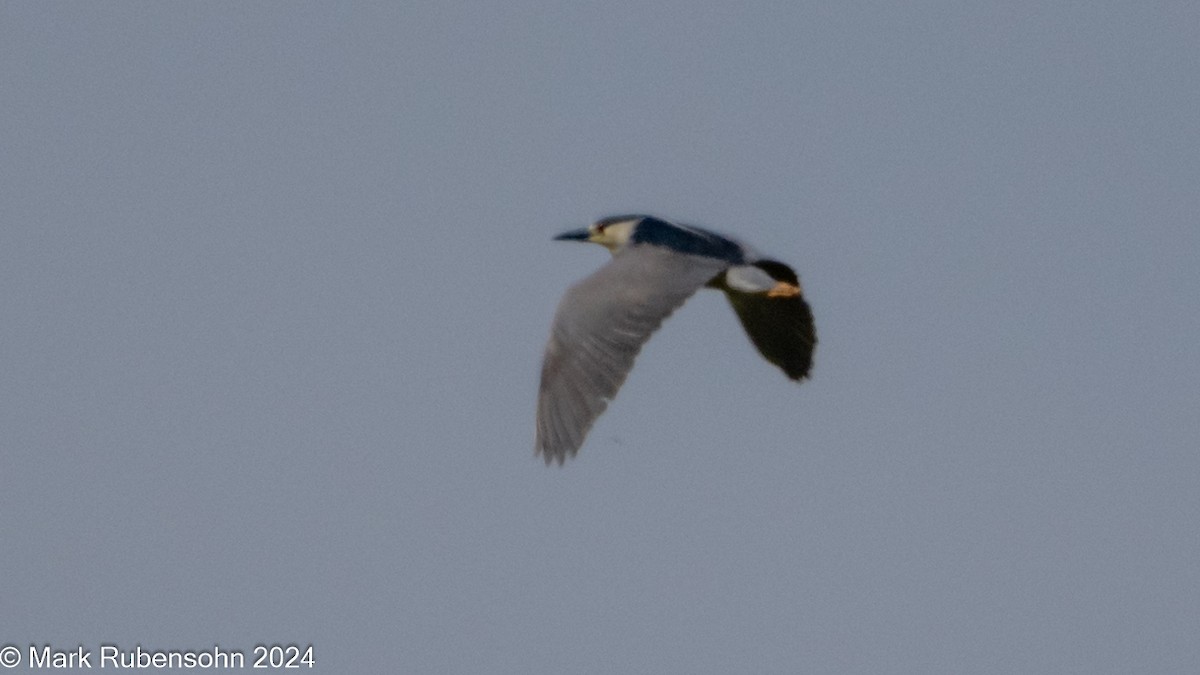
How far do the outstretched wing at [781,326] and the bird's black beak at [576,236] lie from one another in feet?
5.42

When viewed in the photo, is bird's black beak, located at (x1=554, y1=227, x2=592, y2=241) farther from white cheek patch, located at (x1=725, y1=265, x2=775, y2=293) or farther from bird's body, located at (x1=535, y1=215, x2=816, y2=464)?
white cheek patch, located at (x1=725, y1=265, x2=775, y2=293)

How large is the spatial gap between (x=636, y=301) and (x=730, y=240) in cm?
193

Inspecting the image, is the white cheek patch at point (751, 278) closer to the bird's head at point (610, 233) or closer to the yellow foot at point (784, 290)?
the yellow foot at point (784, 290)

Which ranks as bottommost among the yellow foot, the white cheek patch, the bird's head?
the yellow foot

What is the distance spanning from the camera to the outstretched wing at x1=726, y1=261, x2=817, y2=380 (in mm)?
12484

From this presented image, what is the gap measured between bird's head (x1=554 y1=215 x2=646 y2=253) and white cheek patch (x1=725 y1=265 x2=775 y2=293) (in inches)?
42.5

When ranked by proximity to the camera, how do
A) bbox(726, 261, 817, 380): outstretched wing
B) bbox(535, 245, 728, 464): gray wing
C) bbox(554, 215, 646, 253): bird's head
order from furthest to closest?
bbox(554, 215, 646, 253): bird's head
bbox(726, 261, 817, 380): outstretched wing
bbox(535, 245, 728, 464): gray wing

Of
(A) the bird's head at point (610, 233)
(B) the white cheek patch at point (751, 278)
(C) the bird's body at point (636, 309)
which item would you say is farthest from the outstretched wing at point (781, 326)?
(A) the bird's head at point (610, 233)

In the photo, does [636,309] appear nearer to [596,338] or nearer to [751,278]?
[596,338]

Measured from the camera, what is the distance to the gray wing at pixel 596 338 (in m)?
9.84

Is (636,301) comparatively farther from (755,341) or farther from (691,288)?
(755,341)

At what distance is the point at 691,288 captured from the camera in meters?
11.0

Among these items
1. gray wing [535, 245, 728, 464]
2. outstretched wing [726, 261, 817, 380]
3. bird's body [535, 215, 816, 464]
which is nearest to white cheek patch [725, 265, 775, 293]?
bird's body [535, 215, 816, 464]

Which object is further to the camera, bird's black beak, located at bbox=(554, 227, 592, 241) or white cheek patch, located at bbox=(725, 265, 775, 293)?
bird's black beak, located at bbox=(554, 227, 592, 241)
